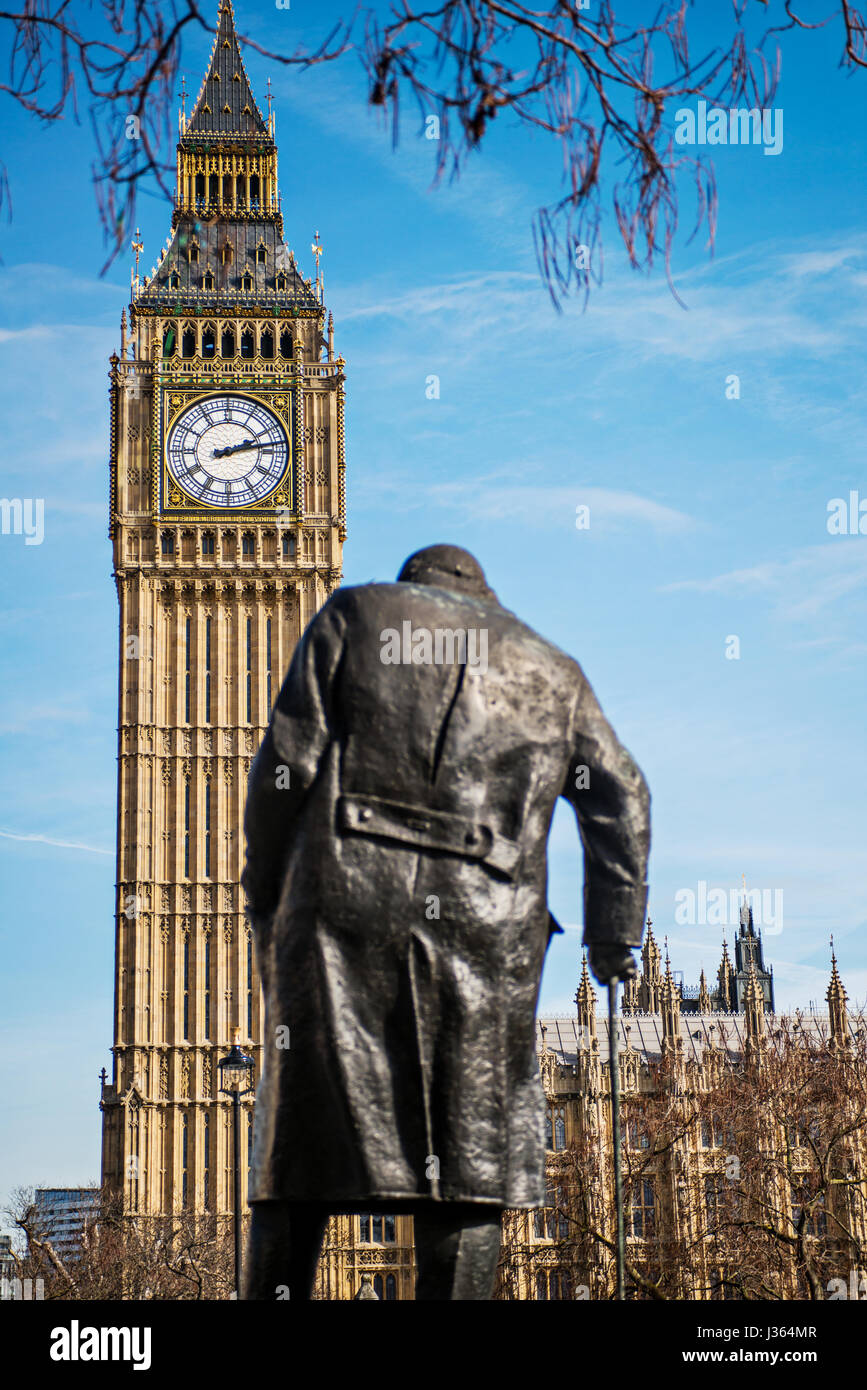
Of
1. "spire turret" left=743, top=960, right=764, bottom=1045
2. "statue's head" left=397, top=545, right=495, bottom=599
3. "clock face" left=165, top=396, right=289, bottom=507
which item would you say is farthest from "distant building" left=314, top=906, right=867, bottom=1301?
"statue's head" left=397, top=545, right=495, bottom=599

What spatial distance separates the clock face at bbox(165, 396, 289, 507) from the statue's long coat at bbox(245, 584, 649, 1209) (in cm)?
4994

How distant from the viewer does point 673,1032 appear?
2414 inches

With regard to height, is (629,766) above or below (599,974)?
above

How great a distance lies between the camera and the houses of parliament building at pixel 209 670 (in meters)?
52.5

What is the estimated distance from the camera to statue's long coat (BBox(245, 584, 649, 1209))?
212 inches

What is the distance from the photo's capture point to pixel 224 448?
5500cm

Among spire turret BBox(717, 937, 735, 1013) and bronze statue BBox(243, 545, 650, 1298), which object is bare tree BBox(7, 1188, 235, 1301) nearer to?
bronze statue BBox(243, 545, 650, 1298)

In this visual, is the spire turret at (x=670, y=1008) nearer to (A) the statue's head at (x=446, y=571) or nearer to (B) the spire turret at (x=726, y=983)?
(B) the spire turret at (x=726, y=983)

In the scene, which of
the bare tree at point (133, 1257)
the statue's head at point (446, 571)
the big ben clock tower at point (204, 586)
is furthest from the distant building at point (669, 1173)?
the statue's head at point (446, 571)

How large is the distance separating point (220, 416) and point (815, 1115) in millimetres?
30284

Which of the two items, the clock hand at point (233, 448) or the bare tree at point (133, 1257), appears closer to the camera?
the bare tree at point (133, 1257)

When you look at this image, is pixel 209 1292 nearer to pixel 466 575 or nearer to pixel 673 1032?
pixel 673 1032

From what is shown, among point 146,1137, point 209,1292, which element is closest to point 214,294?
point 146,1137

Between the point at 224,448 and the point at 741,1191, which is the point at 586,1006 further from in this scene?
the point at 741,1191
